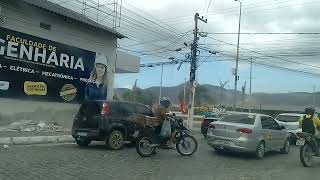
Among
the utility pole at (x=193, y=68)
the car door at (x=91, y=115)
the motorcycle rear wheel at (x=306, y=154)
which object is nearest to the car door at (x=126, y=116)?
the car door at (x=91, y=115)

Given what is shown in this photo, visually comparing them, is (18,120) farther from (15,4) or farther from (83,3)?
(83,3)

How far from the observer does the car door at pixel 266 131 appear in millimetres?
15419

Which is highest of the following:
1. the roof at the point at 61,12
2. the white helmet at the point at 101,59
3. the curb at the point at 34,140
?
the roof at the point at 61,12

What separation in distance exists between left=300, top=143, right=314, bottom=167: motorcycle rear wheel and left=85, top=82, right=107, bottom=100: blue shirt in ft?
44.3

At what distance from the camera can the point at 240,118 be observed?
1562 centimetres

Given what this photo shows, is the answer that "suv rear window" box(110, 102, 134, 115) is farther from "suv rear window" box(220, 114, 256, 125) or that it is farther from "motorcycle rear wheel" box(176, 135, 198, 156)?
"suv rear window" box(220, 114, 256, 125)

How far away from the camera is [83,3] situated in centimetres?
2772

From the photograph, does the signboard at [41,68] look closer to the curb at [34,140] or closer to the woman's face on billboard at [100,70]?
the woman's face on billboard at [100,70]

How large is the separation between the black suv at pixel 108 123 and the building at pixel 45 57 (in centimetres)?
604

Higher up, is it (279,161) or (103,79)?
(103,79)

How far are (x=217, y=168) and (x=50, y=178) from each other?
479cm

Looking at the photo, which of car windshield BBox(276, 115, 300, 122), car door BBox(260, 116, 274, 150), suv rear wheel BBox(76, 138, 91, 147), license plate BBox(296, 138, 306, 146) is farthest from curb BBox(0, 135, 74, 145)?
car windshield BBox(276, 115, 300, 122)

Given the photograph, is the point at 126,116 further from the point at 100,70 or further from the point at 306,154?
the point at 100,70

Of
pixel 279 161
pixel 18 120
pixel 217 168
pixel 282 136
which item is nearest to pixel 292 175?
pixel 217 168
